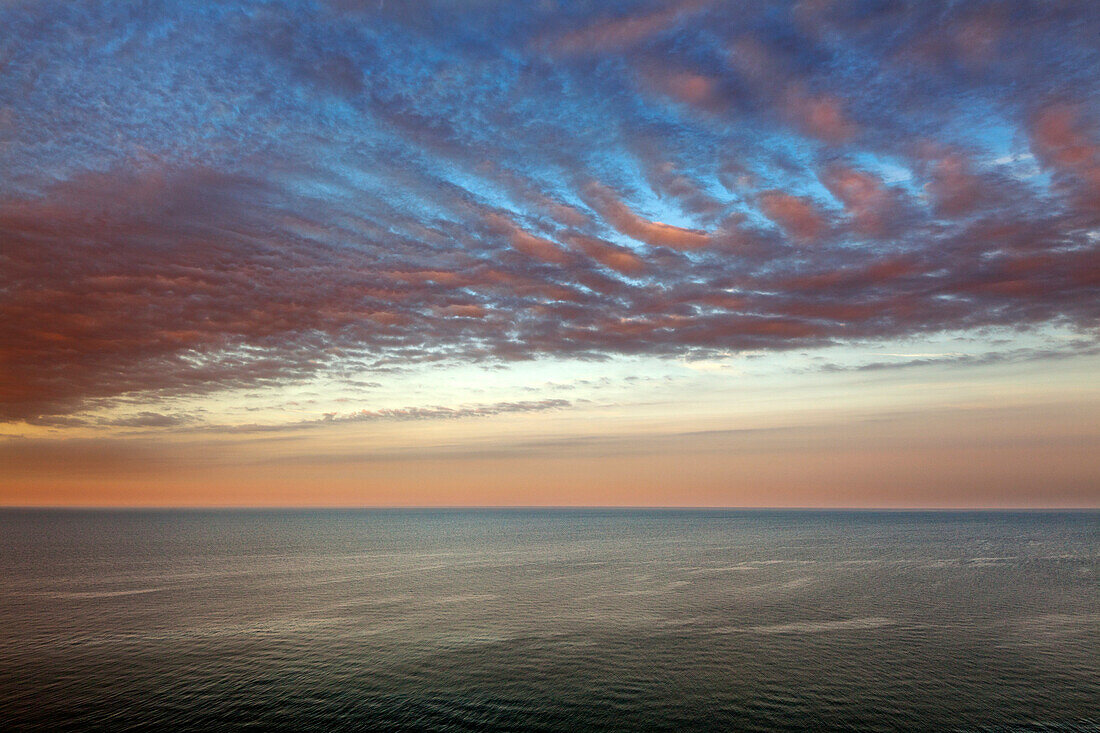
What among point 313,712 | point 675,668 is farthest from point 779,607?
point 313,712

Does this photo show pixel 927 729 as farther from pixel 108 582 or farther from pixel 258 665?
pixel 108 582

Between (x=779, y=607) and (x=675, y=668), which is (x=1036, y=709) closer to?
(x=675, y=668)

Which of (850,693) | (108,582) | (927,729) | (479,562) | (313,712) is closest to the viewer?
(927,729)

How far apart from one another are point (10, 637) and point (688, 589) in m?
91.8

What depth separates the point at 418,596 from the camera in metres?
99.8

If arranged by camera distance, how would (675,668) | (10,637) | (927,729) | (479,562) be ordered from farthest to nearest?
(479,562) → (10,637) → (675,668) → (927,729)

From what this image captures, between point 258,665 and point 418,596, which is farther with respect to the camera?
point 418,596

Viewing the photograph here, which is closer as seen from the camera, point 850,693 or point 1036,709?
point 1036,709

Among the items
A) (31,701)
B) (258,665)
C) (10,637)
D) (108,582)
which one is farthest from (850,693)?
(108,582)

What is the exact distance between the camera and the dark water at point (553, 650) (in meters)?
46.8

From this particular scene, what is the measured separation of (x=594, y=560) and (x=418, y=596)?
210 ft

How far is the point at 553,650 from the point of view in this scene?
64875 mm

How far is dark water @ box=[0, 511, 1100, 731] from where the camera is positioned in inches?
1842

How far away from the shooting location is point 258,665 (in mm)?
59281
